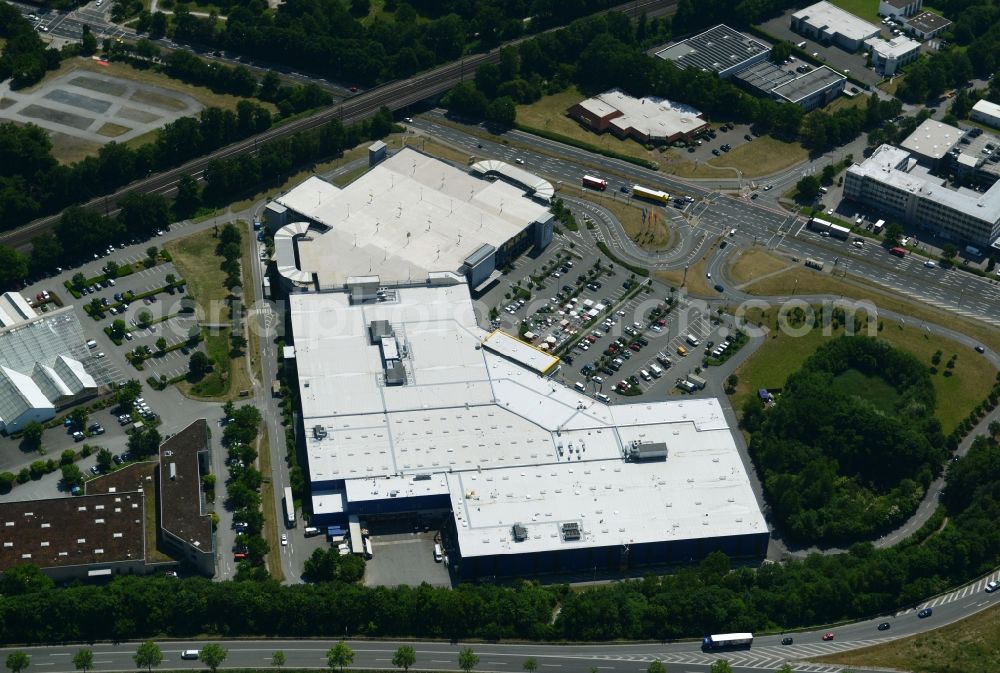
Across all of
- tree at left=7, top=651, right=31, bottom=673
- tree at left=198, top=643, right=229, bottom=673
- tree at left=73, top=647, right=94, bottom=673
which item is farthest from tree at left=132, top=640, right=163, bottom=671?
tree at left=7, top=651, right=31, bottom=673

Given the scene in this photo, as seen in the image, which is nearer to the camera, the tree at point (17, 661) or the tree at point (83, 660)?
the tree at point (17, 661)

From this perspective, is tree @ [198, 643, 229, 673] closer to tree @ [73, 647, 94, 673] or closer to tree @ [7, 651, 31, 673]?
tree @ [73, 647, 94, 673]

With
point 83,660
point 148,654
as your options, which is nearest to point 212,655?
point 148,654

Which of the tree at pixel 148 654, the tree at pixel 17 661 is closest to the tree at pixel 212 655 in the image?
the tree at pixel 148 654

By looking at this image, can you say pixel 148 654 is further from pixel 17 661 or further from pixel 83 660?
pixel 17 661

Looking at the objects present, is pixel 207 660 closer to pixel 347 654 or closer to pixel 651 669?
pixel 347 654

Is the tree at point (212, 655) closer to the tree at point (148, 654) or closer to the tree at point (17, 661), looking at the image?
the tree at point (148, 654)

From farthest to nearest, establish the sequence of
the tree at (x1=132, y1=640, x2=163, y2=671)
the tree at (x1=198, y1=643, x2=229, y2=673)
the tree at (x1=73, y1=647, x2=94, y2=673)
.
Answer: the tree at (x1=198, y1=643, x2=229, y2=673) < the tree at (x1=73, y1=647, x2=94, y2=673) < the tree at (x1=132, y1=640, x2=163, y2=671)

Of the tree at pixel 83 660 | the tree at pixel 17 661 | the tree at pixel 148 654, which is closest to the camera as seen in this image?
the tree at pixel 17 661

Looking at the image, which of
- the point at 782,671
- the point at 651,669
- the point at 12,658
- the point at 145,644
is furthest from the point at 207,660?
the point at 782,671
